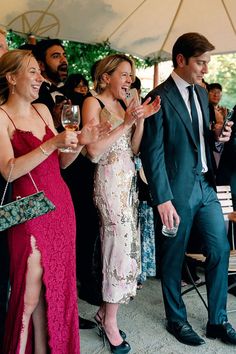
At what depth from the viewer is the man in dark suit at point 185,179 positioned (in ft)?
10.6

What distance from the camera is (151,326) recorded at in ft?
11.8

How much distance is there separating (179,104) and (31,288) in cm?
154

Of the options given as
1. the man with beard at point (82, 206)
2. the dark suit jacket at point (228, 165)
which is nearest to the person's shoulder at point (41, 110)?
the man with beard at point (82, 206)

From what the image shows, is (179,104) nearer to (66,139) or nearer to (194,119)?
(194,119)

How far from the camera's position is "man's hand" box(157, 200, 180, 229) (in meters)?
3.21

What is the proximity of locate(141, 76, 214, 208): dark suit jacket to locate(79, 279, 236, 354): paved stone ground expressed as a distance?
0.92m

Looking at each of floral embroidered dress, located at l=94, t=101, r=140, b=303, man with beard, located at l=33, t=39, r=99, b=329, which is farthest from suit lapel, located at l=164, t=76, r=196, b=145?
man with beard, located at l=33, t=39, r=99, b=329

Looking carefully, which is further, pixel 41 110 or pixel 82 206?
pixel 82 206

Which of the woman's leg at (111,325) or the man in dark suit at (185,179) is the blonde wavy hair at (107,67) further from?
the woman's leg at (111,325)

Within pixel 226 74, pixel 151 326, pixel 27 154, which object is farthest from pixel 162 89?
pixel 226 74

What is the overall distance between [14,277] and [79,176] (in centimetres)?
104

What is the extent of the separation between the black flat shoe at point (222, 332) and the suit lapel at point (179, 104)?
1.26m

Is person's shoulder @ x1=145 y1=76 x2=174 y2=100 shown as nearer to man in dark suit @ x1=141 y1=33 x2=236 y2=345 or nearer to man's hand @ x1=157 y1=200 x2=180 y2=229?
man in dark suit @ x1=141 y1=33 x2=236 y2=345

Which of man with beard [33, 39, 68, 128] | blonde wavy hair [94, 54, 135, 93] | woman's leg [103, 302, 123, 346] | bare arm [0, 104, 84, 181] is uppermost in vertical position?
man with beard [33, 39, 68, 128]
